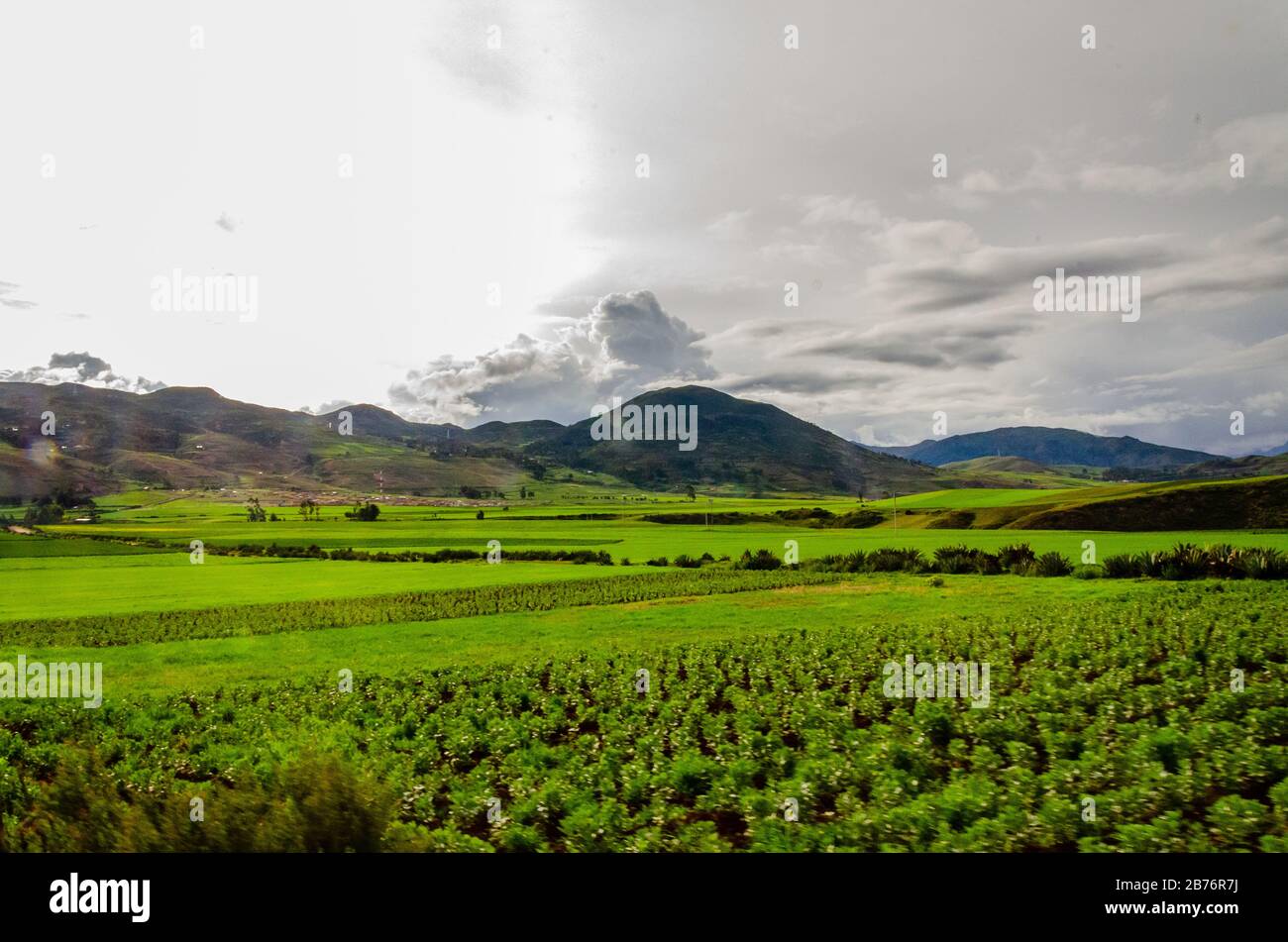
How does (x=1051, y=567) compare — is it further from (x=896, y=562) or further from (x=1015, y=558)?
(x=896, y=562)

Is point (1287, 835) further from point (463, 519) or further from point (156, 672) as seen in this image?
point (463, 519)

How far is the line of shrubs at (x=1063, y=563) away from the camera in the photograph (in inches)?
1405

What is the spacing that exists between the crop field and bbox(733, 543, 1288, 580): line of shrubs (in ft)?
3.01

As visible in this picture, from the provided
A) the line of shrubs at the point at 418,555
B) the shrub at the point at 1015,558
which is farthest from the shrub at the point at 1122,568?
the line of shrubs at the point at 418,555

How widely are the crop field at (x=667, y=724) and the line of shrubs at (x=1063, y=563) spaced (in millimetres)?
916

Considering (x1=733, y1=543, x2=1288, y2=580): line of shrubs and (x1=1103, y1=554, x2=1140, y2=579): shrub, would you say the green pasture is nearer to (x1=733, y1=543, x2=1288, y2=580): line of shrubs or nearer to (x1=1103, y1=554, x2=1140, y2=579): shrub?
(x1=1103, y1=554, x2=1140, y2=579): shrub

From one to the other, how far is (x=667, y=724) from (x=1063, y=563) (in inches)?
1555

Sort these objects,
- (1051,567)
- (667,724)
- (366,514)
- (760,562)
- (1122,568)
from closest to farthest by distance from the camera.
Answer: (667,724), (1122,568), (1051,567), (760,562), (366,514)

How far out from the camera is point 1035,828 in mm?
8242

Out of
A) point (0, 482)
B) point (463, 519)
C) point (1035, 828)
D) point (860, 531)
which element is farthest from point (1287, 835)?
point (0, 482)

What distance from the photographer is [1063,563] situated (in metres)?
42.9

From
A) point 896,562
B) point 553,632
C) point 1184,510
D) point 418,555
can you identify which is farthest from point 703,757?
point 1184,510
